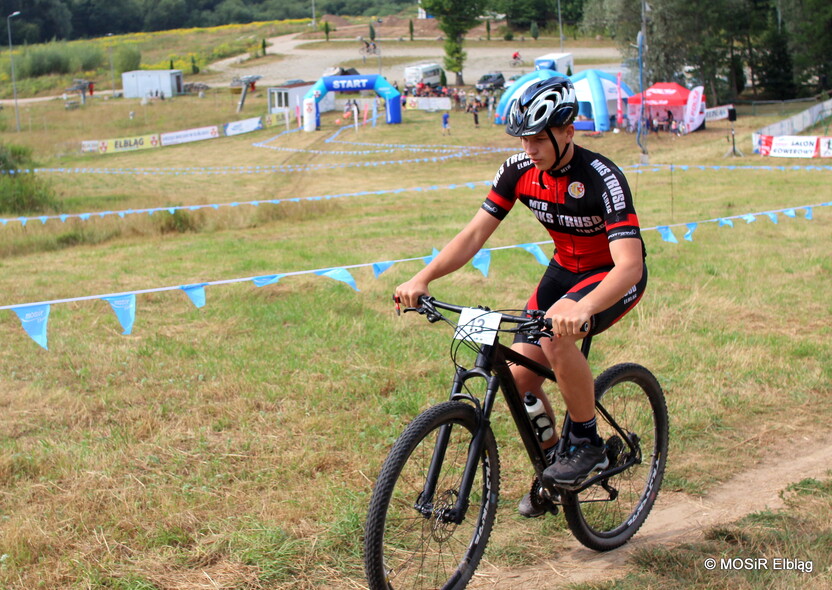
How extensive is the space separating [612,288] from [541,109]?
876 mm

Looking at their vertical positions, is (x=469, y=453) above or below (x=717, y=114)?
below

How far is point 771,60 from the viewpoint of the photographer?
209 ft

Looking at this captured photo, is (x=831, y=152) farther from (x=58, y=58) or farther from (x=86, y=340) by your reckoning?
(x=58, y=58)

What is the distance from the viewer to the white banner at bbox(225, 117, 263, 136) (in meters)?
59.6

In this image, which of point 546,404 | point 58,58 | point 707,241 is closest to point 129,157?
point 707,241

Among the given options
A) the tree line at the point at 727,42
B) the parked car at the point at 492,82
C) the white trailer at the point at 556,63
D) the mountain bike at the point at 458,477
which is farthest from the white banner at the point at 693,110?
the mountain bike at the point at 458,477

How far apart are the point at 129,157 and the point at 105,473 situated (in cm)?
4864

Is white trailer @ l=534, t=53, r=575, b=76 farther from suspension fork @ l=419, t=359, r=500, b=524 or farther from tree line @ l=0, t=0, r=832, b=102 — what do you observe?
suspension fork @ l=419, t=359, r=500, b=524

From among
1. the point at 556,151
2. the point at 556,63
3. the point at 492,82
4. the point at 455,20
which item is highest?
the point at 455,20

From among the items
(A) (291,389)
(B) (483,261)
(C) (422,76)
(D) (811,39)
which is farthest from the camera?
(C) (422,76)

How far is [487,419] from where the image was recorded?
3.75m

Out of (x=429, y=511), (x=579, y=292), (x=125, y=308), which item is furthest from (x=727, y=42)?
(x=429, y=511)

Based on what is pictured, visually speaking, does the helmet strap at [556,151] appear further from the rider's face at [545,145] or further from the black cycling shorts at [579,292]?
the black cycling shorts at [579,292]

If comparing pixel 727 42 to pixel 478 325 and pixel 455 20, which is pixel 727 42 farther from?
pixel 478 325
